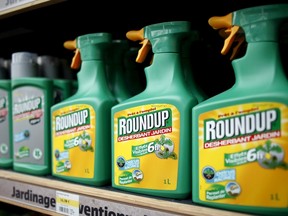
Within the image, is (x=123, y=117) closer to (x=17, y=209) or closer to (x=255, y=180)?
(x=255, y=180)

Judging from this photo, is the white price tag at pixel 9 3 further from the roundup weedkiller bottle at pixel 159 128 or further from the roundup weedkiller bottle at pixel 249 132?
the roundup weedkiller bottle at pixel 249 132

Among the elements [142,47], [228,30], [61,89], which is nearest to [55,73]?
[61,89]

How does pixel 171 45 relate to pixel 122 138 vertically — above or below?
above

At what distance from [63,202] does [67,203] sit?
0.04 feet

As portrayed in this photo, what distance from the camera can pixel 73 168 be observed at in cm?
76

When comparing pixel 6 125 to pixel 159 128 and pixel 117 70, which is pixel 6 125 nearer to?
pixel 117 70

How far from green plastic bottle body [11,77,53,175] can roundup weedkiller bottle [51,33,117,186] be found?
4 centimetres

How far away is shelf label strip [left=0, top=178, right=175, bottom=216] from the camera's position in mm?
639

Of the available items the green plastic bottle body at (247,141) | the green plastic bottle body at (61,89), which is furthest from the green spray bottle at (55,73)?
the green plastic bottle body at (247,141)

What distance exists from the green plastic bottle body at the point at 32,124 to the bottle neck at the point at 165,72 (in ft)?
1.02

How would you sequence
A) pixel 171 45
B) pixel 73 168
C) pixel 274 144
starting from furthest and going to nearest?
pixel 73 168
pixel 171 45
pixel 274 144

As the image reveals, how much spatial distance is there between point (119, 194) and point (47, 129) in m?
0.29

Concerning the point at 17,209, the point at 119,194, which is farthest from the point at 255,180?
the point at 17,209

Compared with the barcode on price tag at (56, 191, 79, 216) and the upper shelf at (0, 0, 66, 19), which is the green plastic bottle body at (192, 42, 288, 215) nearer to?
the barcode on price tag at (56, 191, 79, 216)
